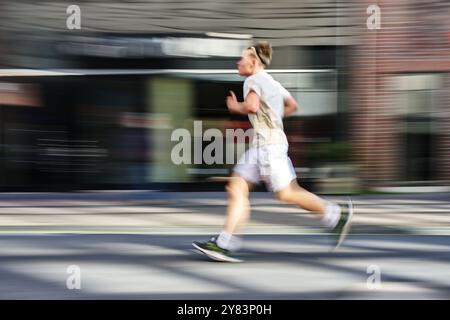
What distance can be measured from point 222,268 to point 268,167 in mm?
863

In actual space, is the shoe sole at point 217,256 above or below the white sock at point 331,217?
below

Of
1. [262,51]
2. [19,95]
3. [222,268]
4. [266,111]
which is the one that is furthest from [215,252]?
[19,95]

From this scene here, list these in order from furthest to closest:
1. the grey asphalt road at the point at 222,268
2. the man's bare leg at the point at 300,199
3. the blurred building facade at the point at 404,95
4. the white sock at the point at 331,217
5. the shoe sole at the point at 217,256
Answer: the blurred building facade at the point at 404,95, the white sock at the point at 331,217, the man's bare leg at the point at 300,199, the shoe sole at the point at 217,256, the grey asphalt road at the point at 222,268

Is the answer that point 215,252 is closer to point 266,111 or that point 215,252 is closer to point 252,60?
point 266,111

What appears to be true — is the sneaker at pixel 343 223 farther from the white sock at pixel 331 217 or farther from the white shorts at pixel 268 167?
the white shorts at pixel 268 167

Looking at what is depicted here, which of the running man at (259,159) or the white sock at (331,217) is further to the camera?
the white sock at (331,217)

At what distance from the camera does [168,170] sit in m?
12.3

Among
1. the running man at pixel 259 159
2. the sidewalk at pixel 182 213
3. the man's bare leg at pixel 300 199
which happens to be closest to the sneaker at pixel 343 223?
the man's bare leg at pixel 300 199

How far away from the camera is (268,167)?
5.97m

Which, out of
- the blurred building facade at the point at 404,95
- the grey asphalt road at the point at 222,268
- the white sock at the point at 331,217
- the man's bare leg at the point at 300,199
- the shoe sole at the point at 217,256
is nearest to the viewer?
the grey asphalt road at the point at 222,268

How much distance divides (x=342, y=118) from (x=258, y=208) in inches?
123

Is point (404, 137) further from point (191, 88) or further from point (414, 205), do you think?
point (191, 88)

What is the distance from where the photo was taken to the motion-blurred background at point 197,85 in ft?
39.3

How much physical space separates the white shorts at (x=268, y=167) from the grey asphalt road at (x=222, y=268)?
0.64 m
